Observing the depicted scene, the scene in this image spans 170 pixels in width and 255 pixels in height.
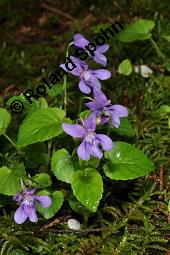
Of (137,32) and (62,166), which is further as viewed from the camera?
(137,32)

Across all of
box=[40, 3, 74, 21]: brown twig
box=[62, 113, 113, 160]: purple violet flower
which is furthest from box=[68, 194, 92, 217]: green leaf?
box=[40, 3, 74, 21]: brown twig

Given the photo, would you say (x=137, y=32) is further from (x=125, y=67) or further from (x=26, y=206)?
(x=26, y=206)

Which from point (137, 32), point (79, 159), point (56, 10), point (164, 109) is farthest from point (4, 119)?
point (56, 10)

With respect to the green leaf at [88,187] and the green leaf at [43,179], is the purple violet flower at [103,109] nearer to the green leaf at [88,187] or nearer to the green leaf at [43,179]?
the green leaf at [88,187]

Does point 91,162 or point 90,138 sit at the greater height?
point 90,138

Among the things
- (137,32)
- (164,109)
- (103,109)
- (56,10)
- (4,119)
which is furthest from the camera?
(56,10)

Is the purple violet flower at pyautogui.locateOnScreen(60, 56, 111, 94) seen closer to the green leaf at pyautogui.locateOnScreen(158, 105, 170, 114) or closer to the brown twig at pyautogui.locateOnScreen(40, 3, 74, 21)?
the green leaf at pyautogui.locateOnScreen(158, 105, 170, 114)

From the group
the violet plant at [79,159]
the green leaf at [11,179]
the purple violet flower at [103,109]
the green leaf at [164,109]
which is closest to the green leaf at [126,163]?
the violet plant at [79,159]
